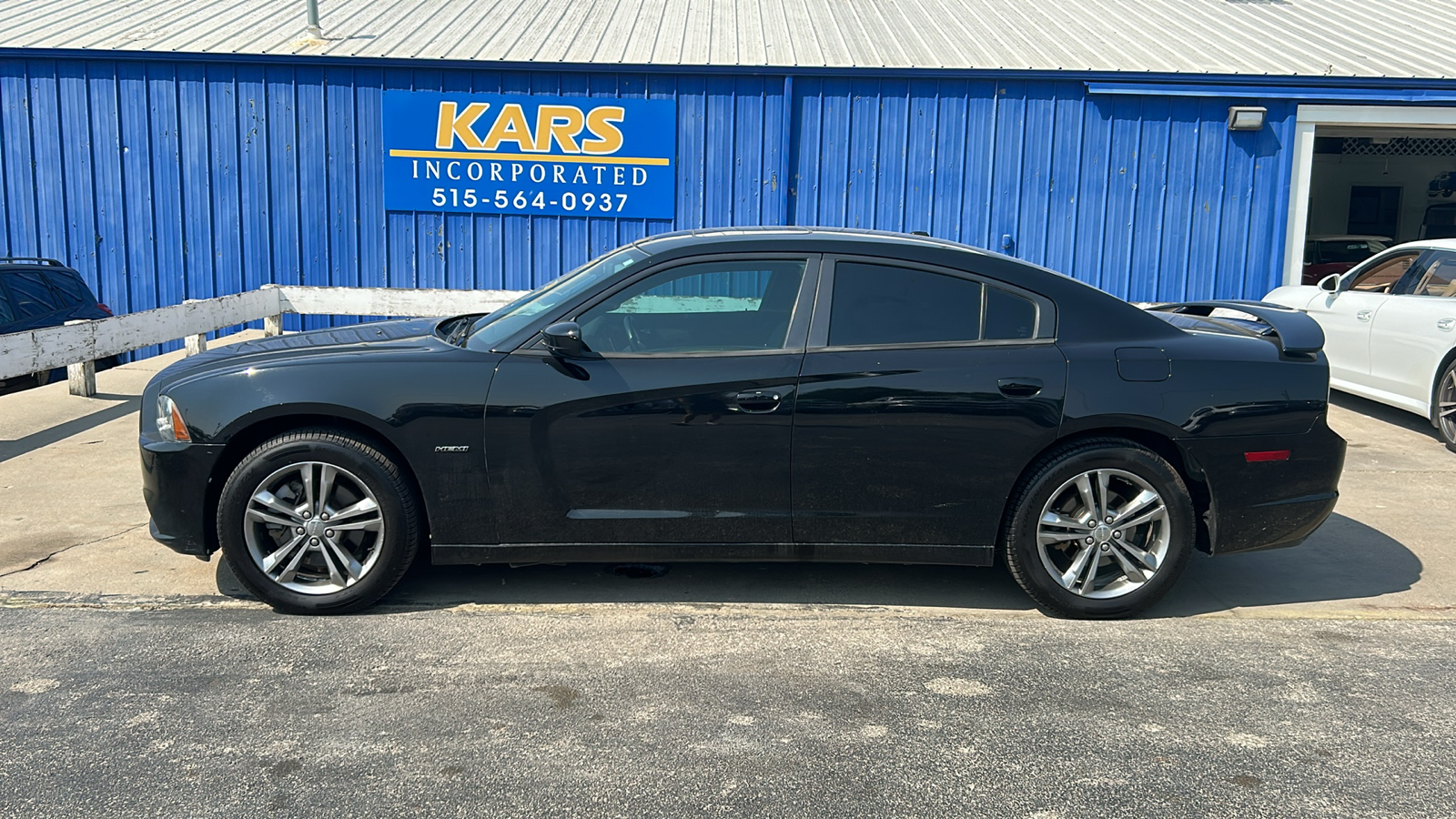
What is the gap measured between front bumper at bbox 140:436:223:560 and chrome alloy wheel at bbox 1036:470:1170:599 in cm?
328

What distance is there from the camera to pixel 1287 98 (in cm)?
1184

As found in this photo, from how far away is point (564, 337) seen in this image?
13.9 feet

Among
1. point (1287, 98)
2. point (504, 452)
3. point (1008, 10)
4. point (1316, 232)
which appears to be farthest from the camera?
point (1316, 232)

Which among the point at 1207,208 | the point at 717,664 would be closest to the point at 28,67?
the point at 717,664

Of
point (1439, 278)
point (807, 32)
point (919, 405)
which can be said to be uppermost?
point (807, 32)

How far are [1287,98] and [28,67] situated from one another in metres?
13.4

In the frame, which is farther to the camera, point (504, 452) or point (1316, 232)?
point (1316, 232)

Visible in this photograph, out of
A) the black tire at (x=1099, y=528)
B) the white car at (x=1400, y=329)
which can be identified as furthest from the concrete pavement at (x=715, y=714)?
the white car at (x=1400, y=329)

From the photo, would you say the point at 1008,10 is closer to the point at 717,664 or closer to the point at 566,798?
the point at 717,664

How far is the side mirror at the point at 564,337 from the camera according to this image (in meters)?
4.25

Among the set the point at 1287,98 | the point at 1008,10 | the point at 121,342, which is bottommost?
the point at 121,342

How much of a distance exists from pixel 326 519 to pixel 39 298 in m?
6.31

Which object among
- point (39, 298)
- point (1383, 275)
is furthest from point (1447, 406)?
point (39, 298)

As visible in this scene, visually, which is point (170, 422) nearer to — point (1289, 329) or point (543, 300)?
point (543, 300)
